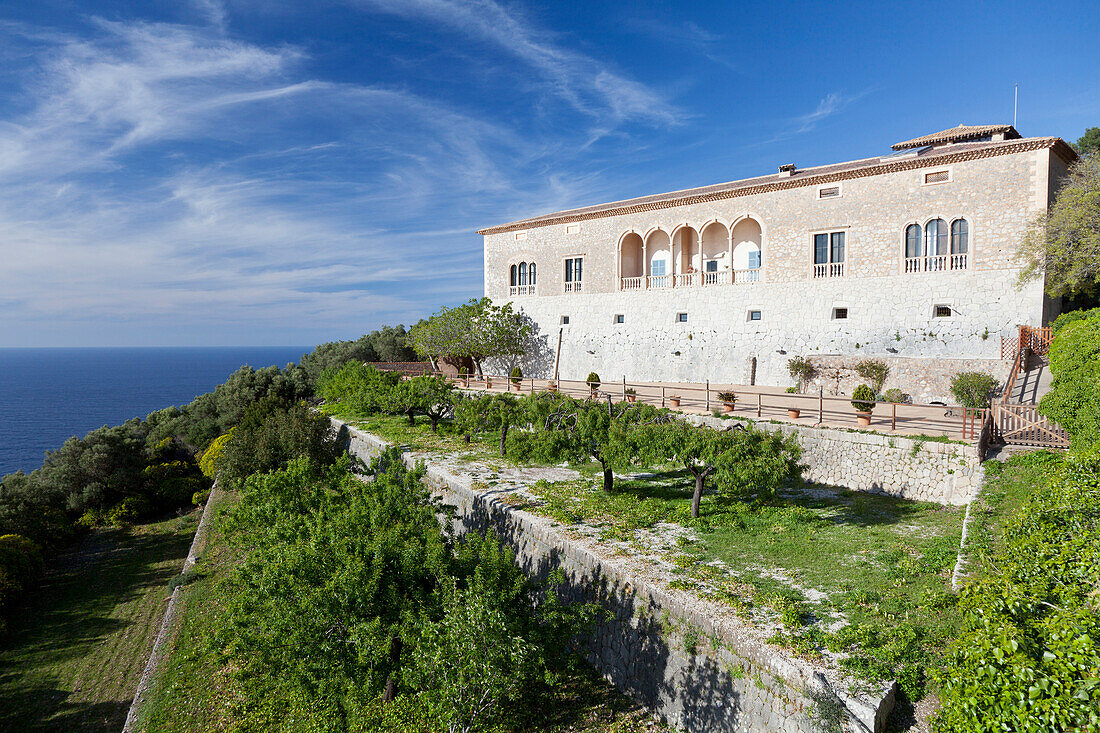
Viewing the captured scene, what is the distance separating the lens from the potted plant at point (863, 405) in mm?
14383

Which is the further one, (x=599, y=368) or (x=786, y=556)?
(x=599, y=368)

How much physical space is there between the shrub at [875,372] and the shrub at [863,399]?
86cm

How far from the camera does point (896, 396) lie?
1941 centimetres

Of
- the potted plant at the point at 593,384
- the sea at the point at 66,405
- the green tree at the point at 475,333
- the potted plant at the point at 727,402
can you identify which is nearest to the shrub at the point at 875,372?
the potted plant at the point at 727,402

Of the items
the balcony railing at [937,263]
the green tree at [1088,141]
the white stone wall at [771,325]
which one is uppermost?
the green tree at [1088,141]

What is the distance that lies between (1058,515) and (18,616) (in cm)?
2504

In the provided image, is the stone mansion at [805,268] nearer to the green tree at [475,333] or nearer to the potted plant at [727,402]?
the green tree at [475,333]

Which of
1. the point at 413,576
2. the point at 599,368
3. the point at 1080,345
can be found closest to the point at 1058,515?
the point at 1080,345

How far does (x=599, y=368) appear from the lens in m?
29.3

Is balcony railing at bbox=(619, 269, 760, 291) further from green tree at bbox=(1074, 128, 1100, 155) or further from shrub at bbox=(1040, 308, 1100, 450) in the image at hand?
green tree at bbox=(1074, 128, 1100, 155)

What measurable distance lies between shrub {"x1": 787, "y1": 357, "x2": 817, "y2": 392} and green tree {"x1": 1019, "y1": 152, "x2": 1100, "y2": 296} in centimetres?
708

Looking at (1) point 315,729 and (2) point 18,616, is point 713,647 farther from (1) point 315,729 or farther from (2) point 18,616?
(2) point 18,616

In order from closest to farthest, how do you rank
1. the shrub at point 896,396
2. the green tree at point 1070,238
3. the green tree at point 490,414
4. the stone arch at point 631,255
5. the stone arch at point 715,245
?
the green tree at point 1070,238
the green tree at point 490,414
the shrub at point 896,396
the stone arch at point 715,245
the stone arch at point 631,255

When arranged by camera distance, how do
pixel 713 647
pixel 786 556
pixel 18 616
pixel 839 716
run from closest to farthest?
pixel 839 716 < pixel 713 647 < pixel 786 556 < pixel 18 616
